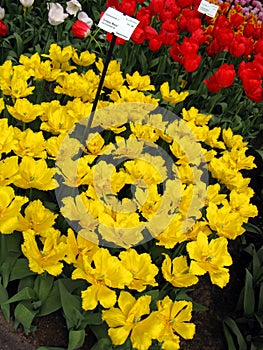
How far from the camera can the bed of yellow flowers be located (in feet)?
4.98

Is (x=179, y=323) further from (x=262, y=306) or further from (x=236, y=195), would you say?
(x=262, y=306)

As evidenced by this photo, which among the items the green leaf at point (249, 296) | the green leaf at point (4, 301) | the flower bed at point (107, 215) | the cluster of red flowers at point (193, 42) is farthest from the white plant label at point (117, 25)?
the green leaf at point (249, 296)

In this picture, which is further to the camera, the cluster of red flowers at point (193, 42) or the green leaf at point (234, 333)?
the cluster of red flowers at point (193, 42)

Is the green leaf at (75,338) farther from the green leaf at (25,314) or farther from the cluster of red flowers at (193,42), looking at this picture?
the cluster of red flowers at (193,42)

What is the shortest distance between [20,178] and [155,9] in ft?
5.67

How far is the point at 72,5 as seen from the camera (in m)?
3.14

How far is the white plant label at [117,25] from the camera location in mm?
1724

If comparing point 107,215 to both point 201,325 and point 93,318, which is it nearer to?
point 93,318

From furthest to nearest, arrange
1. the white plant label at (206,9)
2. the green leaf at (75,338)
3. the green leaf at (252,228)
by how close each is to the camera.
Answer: the white plant label at (206,9) < the green leaf at (252,228) < the green leaf at (75,338)

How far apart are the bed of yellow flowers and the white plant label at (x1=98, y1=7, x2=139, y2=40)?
41cm

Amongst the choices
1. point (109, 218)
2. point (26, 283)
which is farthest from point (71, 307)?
point (109, 218)

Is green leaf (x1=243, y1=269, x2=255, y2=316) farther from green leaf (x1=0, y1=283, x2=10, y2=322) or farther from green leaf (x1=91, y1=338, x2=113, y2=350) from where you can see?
green leaf (x1=0, y1=283, x2=10, y2=322)

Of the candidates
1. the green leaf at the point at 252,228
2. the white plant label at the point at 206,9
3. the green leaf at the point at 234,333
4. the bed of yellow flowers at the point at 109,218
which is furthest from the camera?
the white plant label at the point at 206,9

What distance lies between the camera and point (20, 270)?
1.75 m
